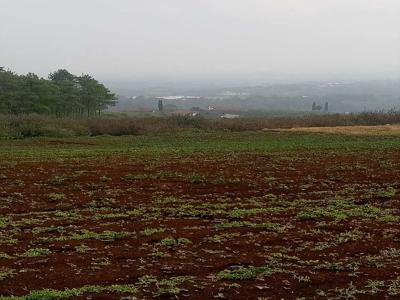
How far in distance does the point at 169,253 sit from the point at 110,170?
13.3 m

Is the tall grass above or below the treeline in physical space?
below

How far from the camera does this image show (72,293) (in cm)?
658

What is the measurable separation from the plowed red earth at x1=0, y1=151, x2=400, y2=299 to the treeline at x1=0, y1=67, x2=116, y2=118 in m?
43.7

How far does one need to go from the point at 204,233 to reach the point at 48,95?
56.2 m

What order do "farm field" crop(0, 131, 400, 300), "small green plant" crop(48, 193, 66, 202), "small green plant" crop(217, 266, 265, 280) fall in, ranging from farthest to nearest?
"small green plant" crop(48, 193, 66, 202) → "small green plant" crop(217, 266, 265, 280) → "farm field" crop(0, 131, 400, 300)

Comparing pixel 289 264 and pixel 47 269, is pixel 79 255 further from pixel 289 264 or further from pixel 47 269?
pixel 289 264

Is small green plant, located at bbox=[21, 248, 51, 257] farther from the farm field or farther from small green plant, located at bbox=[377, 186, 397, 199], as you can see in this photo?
small green plant, located at bbox=[377, 186, 397, 199]

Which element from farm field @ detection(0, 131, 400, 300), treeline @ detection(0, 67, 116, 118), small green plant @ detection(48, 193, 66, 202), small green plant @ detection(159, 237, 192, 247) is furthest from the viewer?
treeline @ detection(0, 67, 116, 118)

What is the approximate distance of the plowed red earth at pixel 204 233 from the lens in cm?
718

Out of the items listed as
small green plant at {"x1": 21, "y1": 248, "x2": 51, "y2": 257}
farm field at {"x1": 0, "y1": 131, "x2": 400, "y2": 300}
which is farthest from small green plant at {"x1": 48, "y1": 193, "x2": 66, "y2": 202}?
small green plant at {"x1": 21, "y1": 248, "x2": 51, "y2": 257}

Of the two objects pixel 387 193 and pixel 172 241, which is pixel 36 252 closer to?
pixel 172 241

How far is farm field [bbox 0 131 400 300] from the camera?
7.08m

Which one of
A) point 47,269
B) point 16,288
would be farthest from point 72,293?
point 47,269

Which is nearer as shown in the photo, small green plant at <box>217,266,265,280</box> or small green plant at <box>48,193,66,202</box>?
small green plant at <box>217,266,265,280</box>
